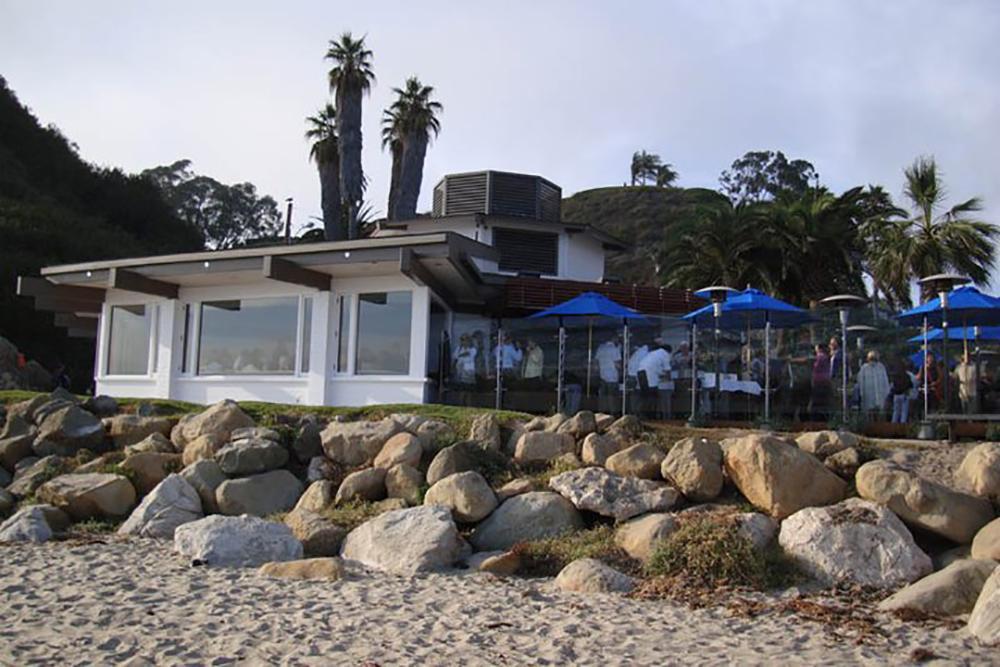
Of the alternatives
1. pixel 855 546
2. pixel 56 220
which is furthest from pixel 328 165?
pixel 855 546

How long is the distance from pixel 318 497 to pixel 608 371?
592cm

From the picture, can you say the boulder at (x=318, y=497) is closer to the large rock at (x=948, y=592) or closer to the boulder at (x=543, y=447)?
the boulder at (x=543, y=447)

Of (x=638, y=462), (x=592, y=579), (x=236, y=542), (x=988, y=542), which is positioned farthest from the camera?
(x=638, y=462)

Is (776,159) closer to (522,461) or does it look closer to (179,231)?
(179,231)

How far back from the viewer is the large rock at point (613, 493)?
11141 millimetres

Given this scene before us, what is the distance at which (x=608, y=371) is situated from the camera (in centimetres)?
1628

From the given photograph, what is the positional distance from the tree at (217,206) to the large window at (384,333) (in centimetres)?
5735

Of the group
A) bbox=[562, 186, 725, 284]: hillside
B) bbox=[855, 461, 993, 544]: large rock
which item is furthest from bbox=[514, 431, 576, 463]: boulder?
bbox=[562, 186, 725, 284]: hillside

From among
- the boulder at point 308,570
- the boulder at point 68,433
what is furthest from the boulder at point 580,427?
the boulder at point 68,433

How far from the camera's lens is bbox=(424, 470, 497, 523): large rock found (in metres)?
11.4

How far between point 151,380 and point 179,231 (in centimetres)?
4089

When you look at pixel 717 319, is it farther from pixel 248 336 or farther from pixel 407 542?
pixel 248 336

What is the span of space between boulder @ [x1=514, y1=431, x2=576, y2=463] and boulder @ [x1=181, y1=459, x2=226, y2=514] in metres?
→ 4.40

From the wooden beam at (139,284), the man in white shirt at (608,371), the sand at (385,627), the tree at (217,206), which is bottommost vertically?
the sand at (385,627)
